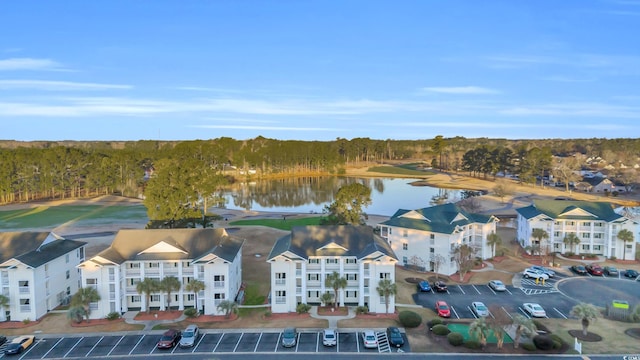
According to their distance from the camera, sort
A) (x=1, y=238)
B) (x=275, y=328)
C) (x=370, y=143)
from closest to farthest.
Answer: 1. (x=275, y=328)
2. (x=1, y=238)
3. (x=370, y=143)

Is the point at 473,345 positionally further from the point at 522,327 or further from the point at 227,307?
the point at 227,307

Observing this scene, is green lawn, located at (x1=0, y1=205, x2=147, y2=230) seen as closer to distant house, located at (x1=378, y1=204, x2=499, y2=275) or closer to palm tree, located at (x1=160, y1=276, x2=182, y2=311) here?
palm tree, located at (x1=160, y1=276, x2=182, y2=311)

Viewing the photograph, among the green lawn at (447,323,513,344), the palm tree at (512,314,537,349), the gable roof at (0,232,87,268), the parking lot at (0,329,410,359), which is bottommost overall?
the parking lot at (0,329,410,359)

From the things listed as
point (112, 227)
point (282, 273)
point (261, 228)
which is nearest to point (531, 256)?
point (282, 273)

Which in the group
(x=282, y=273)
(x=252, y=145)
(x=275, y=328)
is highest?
(x=252, y=145)

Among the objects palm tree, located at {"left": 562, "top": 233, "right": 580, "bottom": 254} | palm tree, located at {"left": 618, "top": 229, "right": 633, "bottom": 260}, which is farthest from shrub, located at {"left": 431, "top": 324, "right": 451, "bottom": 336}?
palm tree, located at {"left": 618, "top": 229, "right": 633, "bottom": 260}

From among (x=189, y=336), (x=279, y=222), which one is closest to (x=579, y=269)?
(x=189, y=336)

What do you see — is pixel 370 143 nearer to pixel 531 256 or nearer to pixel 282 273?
pixel 531 256
